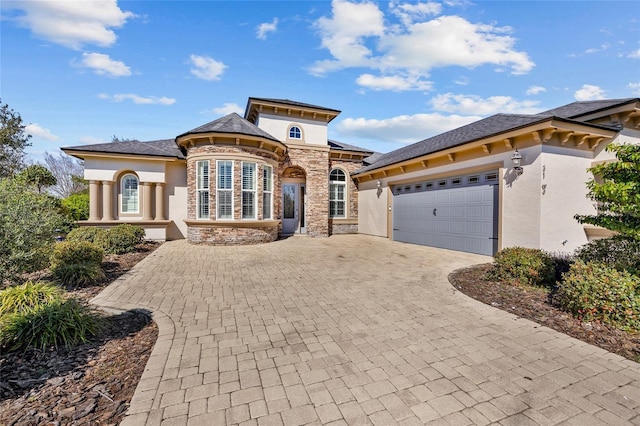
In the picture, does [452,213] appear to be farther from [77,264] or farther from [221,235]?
[77,264]

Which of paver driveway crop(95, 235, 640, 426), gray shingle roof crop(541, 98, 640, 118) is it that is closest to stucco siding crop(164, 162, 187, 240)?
paver driveway crop(95, 235, 640, 426)

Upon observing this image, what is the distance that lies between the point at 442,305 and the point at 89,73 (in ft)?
40.7

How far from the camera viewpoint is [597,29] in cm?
698

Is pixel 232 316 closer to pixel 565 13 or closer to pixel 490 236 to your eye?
pixel 490 236

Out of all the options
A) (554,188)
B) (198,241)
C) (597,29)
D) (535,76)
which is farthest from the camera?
(198,241)

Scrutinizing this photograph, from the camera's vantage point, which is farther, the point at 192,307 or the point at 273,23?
the point at 273,23

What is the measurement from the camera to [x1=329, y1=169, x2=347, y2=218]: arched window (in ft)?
51.6

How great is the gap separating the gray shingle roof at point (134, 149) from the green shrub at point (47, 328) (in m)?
10.5

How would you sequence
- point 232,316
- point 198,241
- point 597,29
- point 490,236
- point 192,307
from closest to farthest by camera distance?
point 232,316
point 192,307
point 597,29
point 490,236
point 198,241

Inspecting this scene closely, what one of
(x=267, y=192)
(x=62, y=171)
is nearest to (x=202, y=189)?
(x=267, y=192)

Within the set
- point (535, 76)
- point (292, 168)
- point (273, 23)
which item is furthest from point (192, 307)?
point (535, 76)

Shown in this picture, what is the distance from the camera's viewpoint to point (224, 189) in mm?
11227

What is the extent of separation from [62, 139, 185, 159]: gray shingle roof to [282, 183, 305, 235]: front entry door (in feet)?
17.7

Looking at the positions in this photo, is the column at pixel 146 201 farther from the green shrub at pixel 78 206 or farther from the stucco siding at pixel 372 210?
the stucco siding at pixel 372 210
